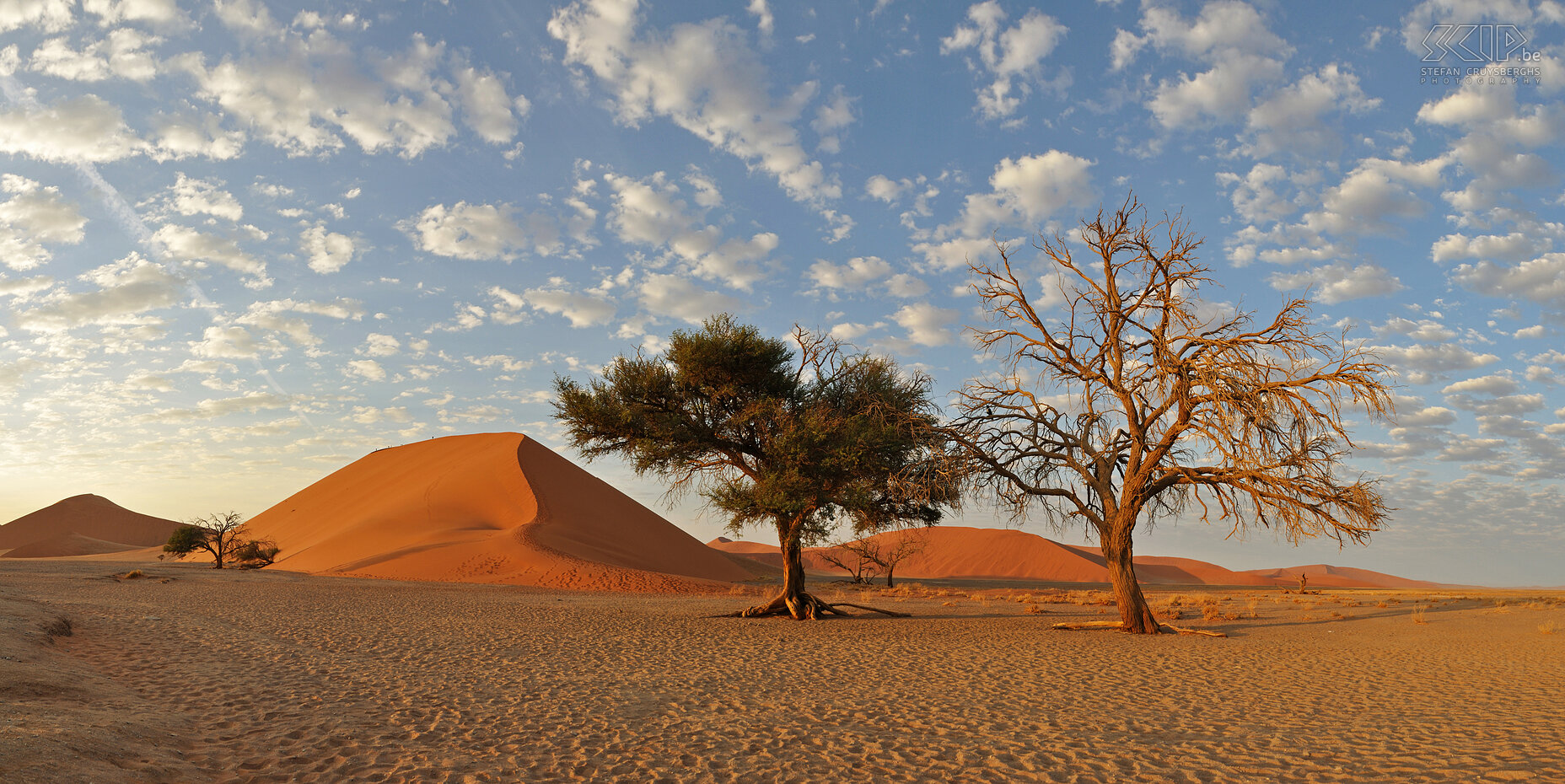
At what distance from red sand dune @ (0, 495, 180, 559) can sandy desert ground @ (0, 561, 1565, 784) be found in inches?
4534

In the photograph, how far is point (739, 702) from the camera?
9203 mm

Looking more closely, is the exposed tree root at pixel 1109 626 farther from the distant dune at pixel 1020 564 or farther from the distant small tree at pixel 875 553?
the distant dune at pixel 1020 564

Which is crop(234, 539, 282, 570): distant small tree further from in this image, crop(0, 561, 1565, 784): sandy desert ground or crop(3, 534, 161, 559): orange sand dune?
crop(3, 534, 161, 559): orange sand dune

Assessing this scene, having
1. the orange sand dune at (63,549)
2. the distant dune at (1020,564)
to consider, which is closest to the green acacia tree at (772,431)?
the distant dune at (1020,564)

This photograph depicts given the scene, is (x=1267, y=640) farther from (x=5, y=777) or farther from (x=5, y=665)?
(x=5, y=665)

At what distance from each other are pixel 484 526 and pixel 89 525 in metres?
97.4

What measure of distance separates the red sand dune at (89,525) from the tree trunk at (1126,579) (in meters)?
121

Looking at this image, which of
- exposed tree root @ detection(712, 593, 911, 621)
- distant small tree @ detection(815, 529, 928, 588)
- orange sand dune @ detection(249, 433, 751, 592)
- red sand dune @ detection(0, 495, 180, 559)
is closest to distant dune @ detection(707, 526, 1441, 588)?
distant small tree @ detection(815, 529, 928, 588)

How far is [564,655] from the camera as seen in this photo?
1287 cm

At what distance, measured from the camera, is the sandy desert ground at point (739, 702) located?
21.0 ft

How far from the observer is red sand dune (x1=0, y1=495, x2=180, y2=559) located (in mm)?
Result: 102938

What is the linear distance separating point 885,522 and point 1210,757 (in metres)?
13.7

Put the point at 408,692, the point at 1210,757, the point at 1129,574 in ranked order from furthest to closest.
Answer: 1. the point at 1129,574
2. the point at 408,692
3. the point at 1210,757

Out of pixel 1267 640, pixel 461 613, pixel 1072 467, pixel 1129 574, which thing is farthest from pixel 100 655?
pixel 1267 640
